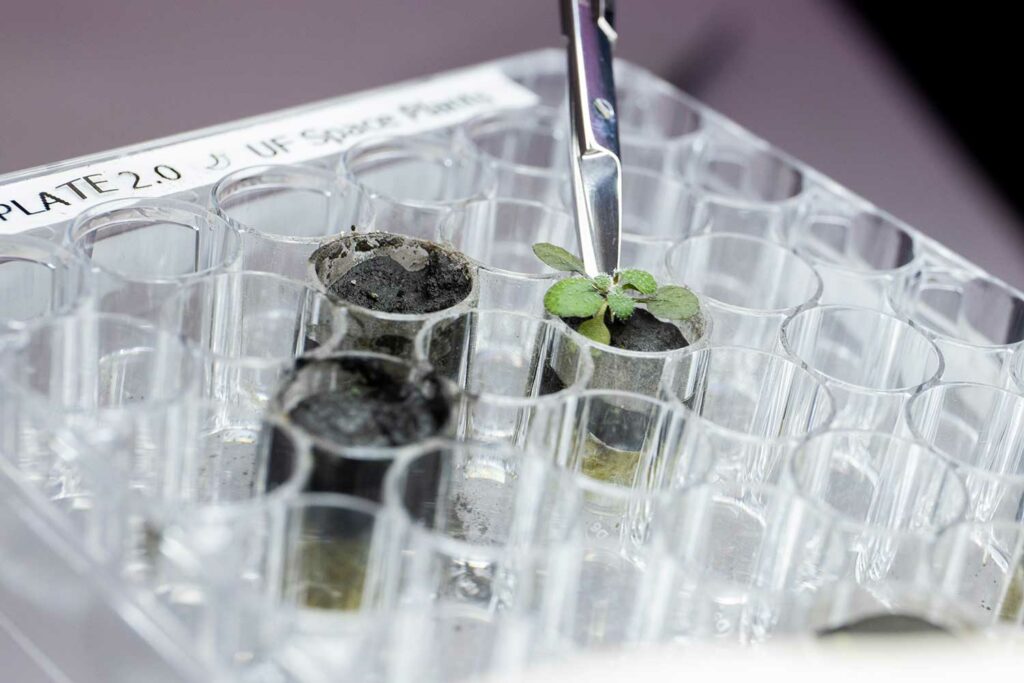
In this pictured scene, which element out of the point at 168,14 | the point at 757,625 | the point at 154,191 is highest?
the point at 168,14

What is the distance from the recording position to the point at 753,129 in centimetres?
154

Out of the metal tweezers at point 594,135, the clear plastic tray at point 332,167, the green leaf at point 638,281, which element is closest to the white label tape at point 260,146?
the clear plastic tray at point 332,167

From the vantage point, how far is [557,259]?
0.83 metres

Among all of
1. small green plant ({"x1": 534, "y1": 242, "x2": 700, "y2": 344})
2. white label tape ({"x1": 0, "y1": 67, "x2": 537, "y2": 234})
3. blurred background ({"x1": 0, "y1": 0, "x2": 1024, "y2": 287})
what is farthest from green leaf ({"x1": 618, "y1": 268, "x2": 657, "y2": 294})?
blurred background ({"x1": 0, "y1": 0, "x2": 1024, "y2": 287})

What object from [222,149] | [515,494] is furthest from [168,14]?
[515,494]

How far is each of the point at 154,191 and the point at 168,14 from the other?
687mm

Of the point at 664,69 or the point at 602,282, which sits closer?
the point at 602,282

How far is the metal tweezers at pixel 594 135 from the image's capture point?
854 millimetres

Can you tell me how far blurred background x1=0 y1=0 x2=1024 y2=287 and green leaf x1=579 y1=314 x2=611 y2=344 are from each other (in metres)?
0.67

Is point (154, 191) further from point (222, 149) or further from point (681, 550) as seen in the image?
point (681, 550)

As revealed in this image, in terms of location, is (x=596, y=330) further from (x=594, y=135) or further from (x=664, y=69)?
(x=664, y=69)

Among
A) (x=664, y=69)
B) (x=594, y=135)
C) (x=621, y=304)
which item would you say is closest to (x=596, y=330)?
(x=621, y=304)

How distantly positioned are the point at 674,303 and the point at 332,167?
0.98ft

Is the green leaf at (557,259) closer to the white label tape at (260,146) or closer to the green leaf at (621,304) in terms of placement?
the green leaf at (621,304)
